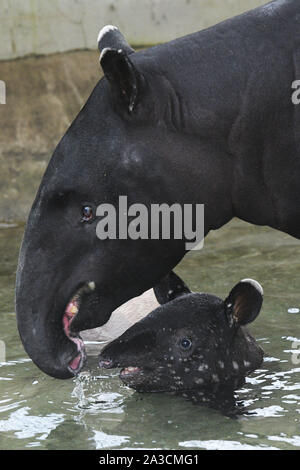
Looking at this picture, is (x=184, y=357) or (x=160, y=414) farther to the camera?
(x=184, y=357)

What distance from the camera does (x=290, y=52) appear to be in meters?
3.72

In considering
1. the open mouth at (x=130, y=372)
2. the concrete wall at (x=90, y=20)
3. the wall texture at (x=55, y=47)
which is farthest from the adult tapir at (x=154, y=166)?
the concrete wall at (x=90, y=20)

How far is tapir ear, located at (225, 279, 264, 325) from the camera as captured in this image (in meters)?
4.71

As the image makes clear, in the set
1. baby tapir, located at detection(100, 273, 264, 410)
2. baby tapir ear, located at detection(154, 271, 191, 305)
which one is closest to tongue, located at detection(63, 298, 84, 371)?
baby tapir, located at detection(100, 273, 264, 410)

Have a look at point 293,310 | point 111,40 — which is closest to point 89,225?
point 111,40

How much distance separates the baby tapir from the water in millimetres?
89

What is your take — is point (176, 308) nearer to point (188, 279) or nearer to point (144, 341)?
point (144, 341)

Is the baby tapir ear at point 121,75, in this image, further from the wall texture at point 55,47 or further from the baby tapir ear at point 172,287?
the wall texture at point 55,47

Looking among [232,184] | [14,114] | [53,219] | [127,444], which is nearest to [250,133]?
[232,184]

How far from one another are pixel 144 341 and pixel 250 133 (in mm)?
1374

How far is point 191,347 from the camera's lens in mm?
4730

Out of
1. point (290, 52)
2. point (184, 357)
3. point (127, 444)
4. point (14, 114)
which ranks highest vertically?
point (14, 114)

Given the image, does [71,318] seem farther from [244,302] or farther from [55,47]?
[55,47]

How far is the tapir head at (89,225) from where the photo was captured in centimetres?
357
